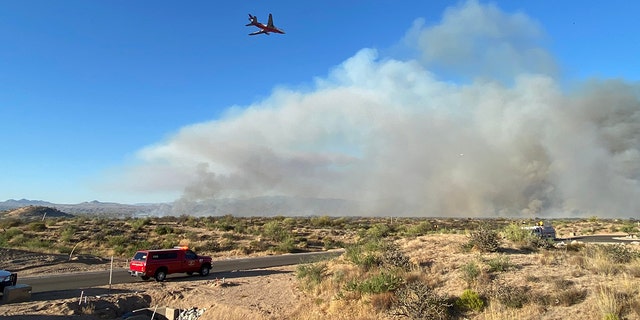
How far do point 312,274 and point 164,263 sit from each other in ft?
32.7

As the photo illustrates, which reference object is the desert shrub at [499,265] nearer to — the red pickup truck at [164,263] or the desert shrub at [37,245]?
the red pickup truck at [164,263]

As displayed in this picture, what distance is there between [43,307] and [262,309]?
27.1 feet

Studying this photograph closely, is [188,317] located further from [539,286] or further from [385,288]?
[539,286]

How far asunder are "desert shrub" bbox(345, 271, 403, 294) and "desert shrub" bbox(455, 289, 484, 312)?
227 centimetres

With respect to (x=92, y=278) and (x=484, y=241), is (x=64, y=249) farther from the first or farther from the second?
(x=484, y=241)

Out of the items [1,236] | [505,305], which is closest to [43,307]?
[505,305]

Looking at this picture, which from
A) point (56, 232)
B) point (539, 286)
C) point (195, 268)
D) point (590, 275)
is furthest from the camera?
point (56, 232)

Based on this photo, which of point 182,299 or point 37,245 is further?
point 37,245

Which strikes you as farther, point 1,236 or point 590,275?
point 1,236

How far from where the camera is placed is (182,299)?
1873 cm

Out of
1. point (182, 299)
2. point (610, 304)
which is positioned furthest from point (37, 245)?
point (610, 304)

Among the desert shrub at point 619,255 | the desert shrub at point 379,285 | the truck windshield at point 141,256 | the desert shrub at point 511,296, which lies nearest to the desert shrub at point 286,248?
the truck windshield at point 141,256

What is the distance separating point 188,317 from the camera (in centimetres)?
1695

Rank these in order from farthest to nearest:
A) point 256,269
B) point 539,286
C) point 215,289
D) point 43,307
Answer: point 256,269 < point 215,289 < point 43,307 < point 539,286
